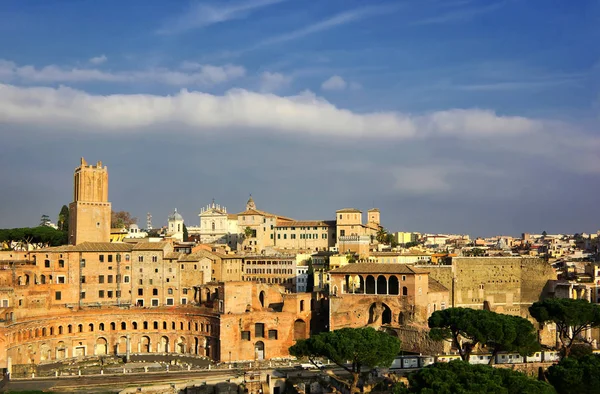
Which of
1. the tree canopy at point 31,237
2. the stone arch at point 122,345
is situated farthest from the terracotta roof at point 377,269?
the tree canopy at point 31,237

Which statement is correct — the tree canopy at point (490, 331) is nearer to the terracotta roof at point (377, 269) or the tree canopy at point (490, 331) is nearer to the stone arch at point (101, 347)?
the terracotta roof at point (377, 269)

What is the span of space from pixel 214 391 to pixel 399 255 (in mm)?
33517

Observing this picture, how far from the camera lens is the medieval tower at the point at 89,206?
74875 mm

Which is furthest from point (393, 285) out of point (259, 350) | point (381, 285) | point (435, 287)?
point (259, 350)

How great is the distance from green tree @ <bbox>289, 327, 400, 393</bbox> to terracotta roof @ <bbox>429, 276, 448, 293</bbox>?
19334 mm

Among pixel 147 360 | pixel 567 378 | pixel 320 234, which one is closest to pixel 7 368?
pixel 147 360

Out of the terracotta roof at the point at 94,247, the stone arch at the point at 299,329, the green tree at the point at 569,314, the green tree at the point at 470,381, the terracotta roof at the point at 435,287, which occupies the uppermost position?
the terracotta roof at the point at 94,247

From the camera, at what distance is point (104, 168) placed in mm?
78500

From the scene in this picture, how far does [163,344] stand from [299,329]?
12.5 m

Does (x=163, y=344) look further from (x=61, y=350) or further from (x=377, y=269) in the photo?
(x=377, y=269)

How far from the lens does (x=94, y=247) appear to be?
229 feet

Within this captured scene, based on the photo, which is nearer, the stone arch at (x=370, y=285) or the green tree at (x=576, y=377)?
the green tree at (x=576, y=377)

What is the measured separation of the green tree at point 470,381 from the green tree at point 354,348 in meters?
7.32

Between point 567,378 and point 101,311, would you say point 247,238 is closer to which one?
point 101,311
